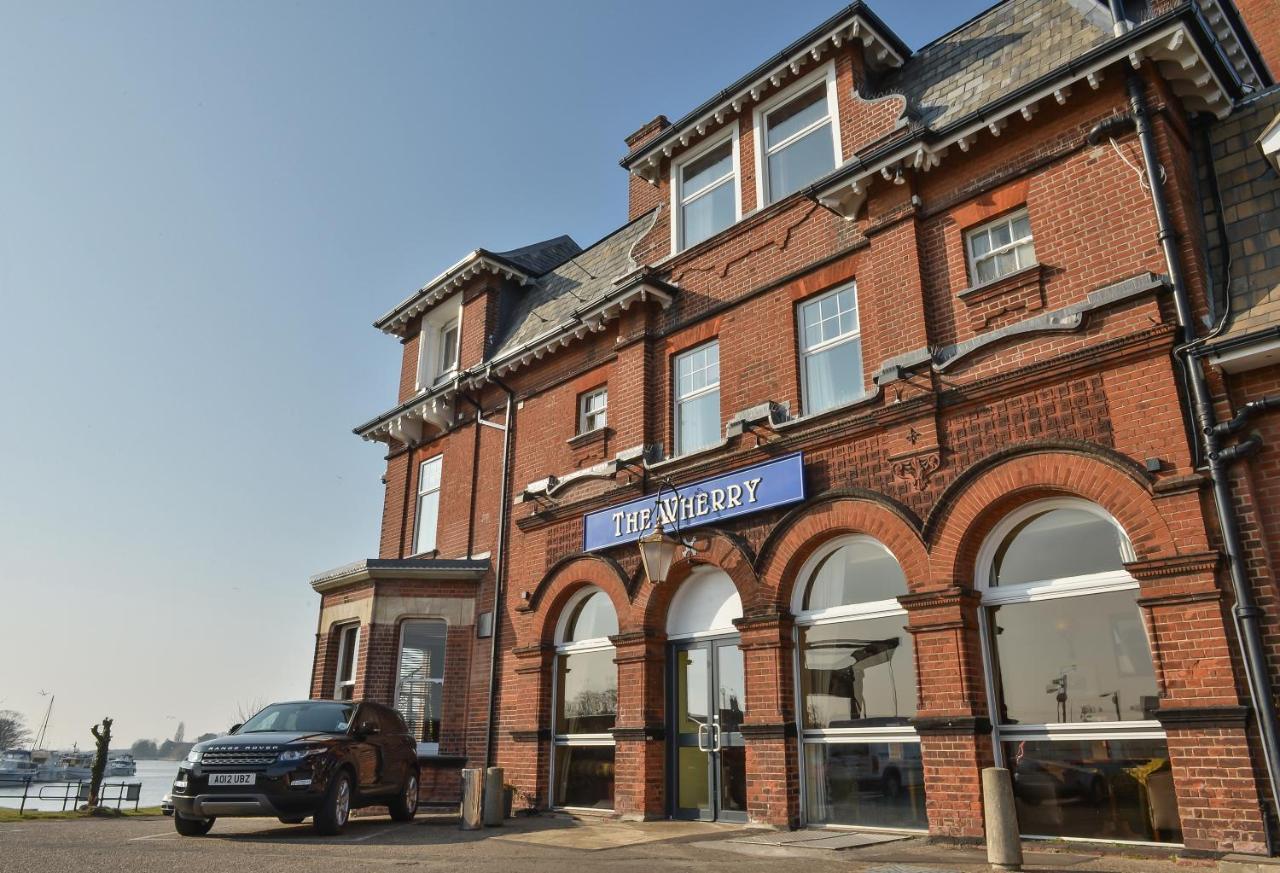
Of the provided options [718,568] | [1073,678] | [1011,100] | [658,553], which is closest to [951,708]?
[1073,678]

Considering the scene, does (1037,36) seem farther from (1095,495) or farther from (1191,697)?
(1191,697)

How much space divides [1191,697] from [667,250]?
9.92 meters

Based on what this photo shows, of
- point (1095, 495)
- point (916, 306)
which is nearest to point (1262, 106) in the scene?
point (916, 306)

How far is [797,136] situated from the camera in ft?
43.8

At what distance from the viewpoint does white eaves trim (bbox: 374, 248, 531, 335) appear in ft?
63.9

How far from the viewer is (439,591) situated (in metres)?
16.7

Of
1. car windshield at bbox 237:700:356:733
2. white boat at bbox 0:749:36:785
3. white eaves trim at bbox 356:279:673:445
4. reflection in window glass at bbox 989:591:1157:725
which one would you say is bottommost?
white boat at bbox 0:749:36:785

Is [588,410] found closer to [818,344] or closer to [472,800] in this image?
[818,344]

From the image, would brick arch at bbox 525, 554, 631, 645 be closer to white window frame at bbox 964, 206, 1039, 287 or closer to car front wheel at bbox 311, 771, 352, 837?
car front wheel at bbox 311, 771, 352, 837

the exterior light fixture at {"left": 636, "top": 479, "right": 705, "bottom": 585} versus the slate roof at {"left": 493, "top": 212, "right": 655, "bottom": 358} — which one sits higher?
the slate roof at {"left": 493, "top": 212, "right": 655, "bottom": 358}

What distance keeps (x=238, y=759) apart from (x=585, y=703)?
5327 mm

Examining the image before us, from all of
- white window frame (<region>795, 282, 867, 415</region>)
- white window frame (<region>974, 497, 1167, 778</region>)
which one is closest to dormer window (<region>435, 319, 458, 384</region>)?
white window frame (<region>795, 282, 867, 415</region>)

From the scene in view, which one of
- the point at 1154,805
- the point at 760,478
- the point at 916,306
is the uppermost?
the point at 916,306

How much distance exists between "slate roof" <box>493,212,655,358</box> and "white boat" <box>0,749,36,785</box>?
194 ft
